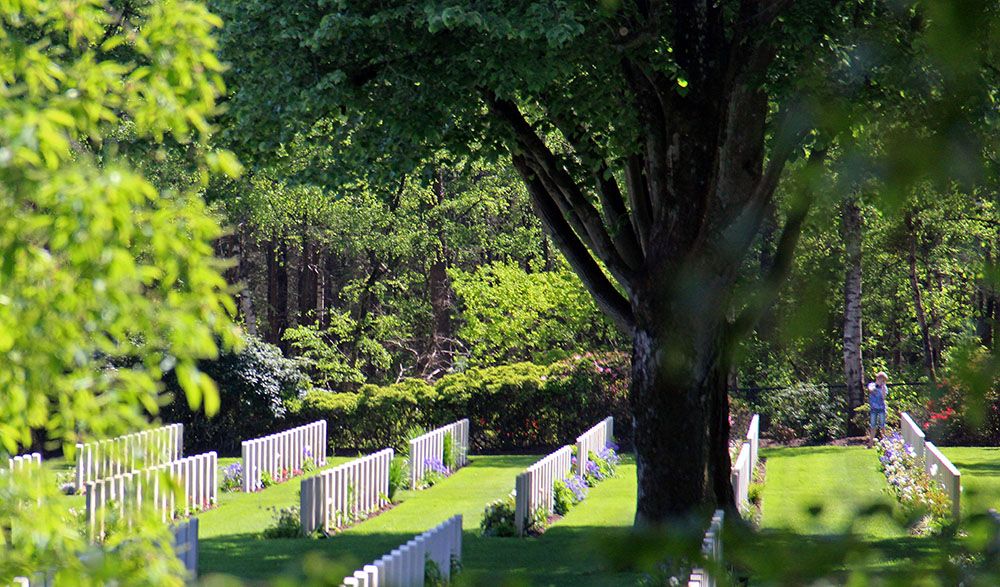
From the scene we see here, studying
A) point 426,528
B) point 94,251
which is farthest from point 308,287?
point 94,251

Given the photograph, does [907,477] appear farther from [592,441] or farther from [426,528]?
[426,528]

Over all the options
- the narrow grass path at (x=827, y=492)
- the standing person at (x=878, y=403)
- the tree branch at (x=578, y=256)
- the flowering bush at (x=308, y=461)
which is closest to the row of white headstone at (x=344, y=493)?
the tree branch at (x=578, y=256)

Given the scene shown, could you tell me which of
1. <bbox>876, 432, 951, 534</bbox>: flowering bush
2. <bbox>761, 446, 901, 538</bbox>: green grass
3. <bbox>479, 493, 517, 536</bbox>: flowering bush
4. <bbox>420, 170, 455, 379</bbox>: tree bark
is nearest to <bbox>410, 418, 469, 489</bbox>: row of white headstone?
<bbox>479, 493, 517, 536</bbox>: flowering bush

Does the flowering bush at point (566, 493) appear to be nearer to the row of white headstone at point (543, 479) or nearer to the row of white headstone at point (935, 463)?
the row of white headstone at point (543, 479)

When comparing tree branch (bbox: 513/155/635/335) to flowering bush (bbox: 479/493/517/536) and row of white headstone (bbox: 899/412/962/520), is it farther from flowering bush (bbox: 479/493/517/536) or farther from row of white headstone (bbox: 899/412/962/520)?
row of white headstone (bbox: 899/412/962/520)

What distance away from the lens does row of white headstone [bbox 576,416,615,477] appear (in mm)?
17927

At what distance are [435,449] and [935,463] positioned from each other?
8310mm

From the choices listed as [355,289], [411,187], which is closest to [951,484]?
[411,187]

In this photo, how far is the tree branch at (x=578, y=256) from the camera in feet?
41.6

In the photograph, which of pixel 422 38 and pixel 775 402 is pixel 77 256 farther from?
pixel 775 402

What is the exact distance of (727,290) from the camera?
1835mm

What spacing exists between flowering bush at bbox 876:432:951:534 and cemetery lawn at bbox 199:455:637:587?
3.60m

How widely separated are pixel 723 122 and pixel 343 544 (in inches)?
250

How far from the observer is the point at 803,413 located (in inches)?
964
